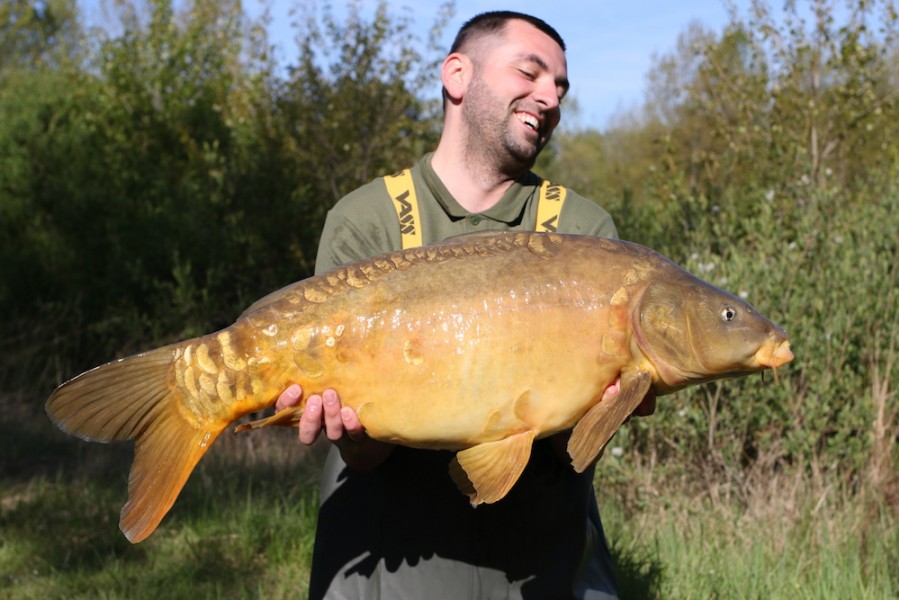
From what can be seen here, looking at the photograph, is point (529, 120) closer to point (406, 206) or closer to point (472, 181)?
point (472, 181)

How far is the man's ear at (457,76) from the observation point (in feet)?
7.57

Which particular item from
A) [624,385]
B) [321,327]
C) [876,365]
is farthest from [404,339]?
[876,365]

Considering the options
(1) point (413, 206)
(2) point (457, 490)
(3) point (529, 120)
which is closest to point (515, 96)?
(3) point (529, 120)

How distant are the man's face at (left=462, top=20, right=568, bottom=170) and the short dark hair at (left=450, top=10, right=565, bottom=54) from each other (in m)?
0.04

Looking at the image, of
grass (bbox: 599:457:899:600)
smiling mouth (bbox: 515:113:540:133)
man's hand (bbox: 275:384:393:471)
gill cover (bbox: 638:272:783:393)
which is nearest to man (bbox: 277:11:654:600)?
smiling mouth (bbox: 515:113:540:133)

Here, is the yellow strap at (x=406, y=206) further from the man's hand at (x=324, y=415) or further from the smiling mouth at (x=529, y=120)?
the man's hand at (x=324, y=415)

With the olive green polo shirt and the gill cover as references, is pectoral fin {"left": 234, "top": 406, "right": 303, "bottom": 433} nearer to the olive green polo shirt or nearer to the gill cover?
the olive green polo shirt

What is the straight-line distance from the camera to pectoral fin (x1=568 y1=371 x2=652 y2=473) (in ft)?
5.49

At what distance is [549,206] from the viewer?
2264 mm

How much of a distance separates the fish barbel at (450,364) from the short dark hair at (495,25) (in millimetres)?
799

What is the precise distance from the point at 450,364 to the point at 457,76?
90cm

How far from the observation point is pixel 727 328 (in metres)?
1.74

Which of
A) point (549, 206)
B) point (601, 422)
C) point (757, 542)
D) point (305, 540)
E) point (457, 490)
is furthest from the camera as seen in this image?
point (305, 540)

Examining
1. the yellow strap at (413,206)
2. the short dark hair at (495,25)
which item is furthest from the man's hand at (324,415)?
the short dark hair at (495,25)
